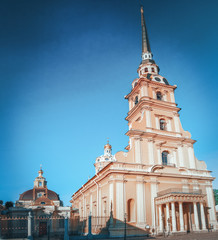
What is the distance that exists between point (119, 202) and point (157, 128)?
1062 centimetres

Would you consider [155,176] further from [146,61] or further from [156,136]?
[146,61]

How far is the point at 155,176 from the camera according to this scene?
25.2 metres

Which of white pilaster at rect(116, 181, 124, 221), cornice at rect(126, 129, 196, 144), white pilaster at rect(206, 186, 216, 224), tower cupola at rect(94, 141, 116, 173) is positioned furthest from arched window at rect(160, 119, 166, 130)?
tower cupola at rect(94, 141, 116, 173)

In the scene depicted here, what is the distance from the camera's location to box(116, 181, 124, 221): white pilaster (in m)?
22.2

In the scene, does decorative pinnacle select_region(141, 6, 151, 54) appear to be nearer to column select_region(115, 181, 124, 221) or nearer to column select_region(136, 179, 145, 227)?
column select_region(136, 179, 145, 227)

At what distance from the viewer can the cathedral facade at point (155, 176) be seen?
75.3 feet

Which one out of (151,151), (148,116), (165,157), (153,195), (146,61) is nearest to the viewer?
(153,195)

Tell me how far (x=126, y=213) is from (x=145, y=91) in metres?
15.3

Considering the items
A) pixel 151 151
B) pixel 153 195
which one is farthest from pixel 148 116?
pixel 153 195

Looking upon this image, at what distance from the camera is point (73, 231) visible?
2756 cm

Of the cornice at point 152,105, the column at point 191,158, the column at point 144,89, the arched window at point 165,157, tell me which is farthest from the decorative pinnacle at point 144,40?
A: the arched window at point 165,157

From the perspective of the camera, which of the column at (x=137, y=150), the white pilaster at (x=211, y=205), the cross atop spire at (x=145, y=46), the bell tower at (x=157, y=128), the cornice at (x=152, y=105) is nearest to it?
the column at (x=137, y=150)

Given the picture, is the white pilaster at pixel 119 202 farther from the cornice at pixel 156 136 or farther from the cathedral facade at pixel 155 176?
the cornice at pixel 156 136

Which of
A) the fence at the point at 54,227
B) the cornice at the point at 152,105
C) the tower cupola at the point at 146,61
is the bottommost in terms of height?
the fence at the point at 54,227
